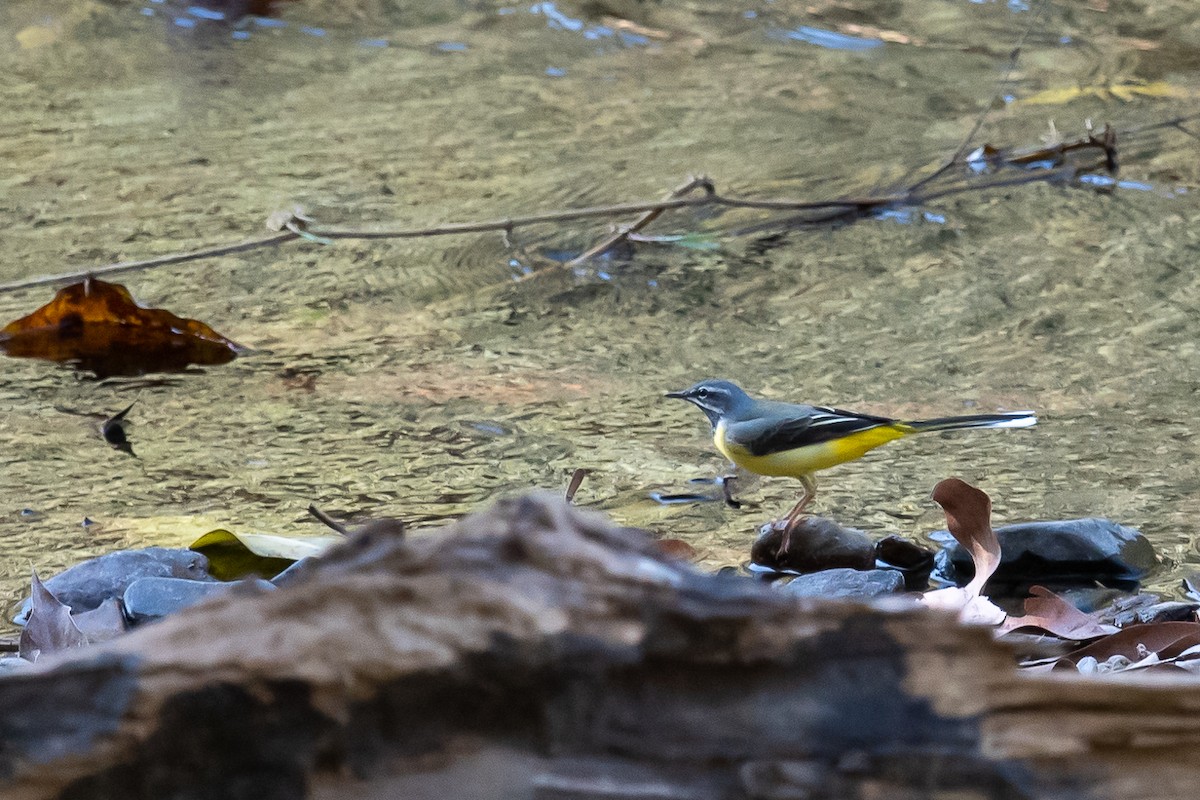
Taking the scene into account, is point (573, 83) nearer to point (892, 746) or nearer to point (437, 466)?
point (437, 466)

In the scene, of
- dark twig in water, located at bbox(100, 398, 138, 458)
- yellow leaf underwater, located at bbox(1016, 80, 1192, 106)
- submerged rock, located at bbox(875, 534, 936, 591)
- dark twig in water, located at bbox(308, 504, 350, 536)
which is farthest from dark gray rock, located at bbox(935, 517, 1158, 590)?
yellow leaf underwater, located at bbox(1016, 80, 1192, 106)

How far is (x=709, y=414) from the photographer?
3789 millimetres

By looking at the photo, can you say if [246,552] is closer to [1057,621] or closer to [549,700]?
[1057,621]

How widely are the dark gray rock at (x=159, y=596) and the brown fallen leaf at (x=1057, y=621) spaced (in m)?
1.36

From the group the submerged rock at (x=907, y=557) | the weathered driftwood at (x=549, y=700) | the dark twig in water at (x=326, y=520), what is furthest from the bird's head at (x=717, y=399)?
the weathered driftwood at (x=549, y=700)

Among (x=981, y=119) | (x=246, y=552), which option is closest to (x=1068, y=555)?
(x=246, y=552)

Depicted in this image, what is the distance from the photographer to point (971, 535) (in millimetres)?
2725

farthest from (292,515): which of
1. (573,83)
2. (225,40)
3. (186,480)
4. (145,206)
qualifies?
(225,40)

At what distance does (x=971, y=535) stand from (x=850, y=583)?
9.9 inches

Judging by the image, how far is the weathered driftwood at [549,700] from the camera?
1.26 m

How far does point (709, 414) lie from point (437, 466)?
0.71 metres

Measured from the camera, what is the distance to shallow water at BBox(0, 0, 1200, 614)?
3.62m

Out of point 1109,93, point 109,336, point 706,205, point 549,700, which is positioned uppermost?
point 549,700

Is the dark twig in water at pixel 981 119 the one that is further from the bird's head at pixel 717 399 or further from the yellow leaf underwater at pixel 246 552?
the yellow leaf underwater at pixel 246 552
